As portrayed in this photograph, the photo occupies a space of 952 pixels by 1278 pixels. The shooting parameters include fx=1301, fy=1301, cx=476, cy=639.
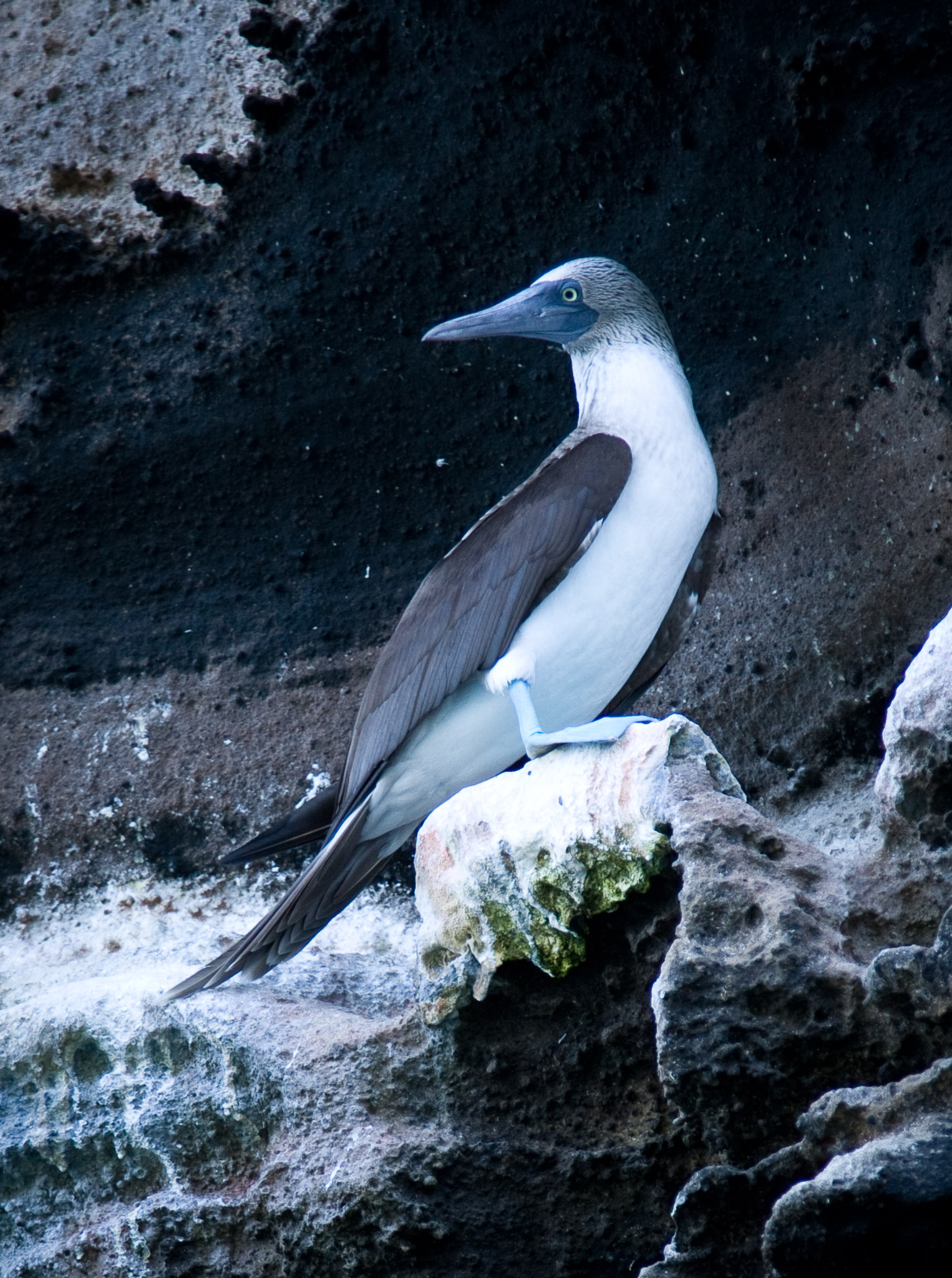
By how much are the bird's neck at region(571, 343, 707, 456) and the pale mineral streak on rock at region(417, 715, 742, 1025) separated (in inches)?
42.8

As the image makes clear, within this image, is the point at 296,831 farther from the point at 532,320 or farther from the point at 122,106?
the point at 122,106

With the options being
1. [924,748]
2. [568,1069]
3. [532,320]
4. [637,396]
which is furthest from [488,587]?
[924,748]

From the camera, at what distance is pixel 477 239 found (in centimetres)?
441

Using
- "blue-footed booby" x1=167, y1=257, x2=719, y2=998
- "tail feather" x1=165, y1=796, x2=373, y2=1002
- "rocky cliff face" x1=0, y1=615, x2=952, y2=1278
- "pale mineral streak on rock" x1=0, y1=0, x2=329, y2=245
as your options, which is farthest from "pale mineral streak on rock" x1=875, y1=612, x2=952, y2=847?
"pale mineral streak on rock" x1=0, y1=0, x2=329, y2=245

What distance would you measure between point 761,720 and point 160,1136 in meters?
2.11

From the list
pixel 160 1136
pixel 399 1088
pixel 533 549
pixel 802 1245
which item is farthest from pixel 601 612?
pixel 802 1245

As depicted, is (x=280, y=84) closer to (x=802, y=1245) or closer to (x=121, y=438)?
(x=121, y=438)

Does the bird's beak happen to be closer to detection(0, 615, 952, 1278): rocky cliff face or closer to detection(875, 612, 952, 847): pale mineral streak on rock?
detection(0, 615, 952, 1278): rocky cliff face

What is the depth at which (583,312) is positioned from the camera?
3.83 metres

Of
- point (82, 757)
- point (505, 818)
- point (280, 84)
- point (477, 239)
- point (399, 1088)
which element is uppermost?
point (280, 84)

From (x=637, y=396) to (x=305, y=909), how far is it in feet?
5.28

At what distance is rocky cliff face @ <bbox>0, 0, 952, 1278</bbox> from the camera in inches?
A: 99.1

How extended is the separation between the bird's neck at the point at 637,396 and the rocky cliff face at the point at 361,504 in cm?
66

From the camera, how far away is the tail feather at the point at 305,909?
9.96 feet
